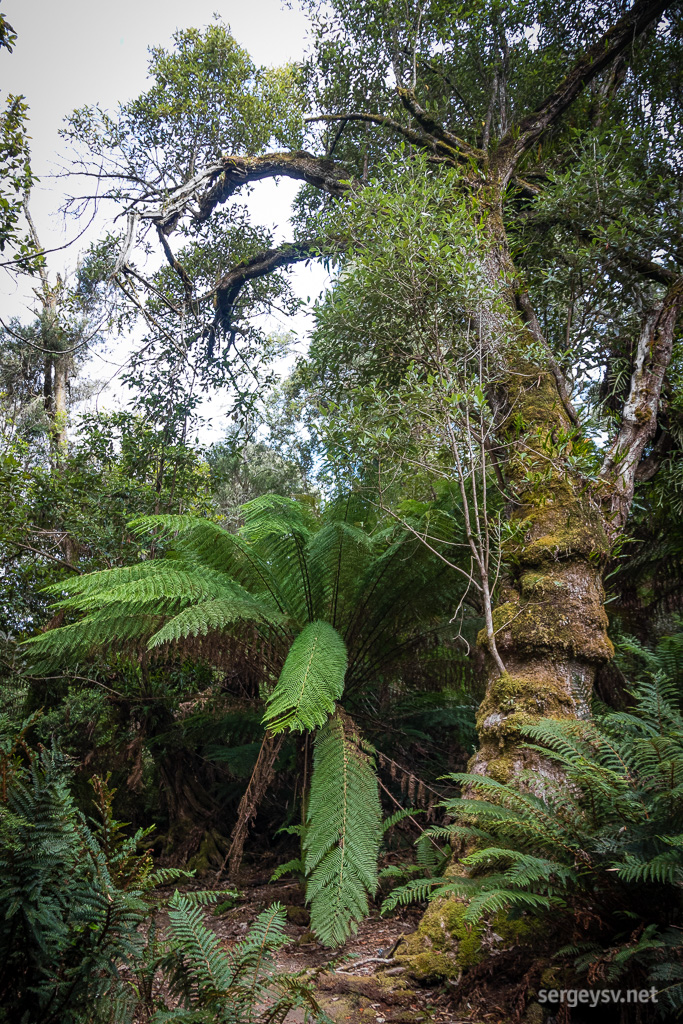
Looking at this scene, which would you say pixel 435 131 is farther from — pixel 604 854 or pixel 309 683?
pixel 604 854

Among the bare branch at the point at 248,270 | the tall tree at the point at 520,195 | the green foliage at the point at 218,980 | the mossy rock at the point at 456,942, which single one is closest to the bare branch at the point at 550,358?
the tall tree at the point at 520,195

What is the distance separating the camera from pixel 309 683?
211 cm

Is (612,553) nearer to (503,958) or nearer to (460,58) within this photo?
(503,958)

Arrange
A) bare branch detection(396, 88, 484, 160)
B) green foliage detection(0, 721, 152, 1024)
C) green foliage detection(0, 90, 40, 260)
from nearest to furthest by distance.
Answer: green foliage detection(0, 721, 152, 1024), green foliage detection(0, 90, 40, 260), bare branch detection(396, 88, 484, 160)

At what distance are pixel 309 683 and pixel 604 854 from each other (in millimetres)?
1047

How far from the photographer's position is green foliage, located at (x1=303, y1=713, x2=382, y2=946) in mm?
1877

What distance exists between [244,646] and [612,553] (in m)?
1.88

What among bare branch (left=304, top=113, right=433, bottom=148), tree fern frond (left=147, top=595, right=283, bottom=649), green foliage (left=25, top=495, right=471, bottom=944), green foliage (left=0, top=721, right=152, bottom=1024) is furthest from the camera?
bare branch (left=304, top=113, right=433, bottom=148)

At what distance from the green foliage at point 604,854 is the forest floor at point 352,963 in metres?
0.31

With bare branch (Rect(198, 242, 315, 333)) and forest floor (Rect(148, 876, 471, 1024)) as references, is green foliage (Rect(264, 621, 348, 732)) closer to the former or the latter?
forest floor (Rect(148, 876, 471, 1024))

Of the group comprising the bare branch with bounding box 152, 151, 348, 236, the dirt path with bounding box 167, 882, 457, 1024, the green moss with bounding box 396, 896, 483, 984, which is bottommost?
the dirt path with bounding box 167, 882, 457, 1024

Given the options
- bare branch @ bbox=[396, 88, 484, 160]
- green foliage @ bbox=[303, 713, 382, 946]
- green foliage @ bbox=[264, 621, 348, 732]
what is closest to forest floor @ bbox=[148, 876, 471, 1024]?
green foliage @ bbox=[303, 713, 382, 946]

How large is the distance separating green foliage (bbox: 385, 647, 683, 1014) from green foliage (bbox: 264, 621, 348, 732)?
538mm

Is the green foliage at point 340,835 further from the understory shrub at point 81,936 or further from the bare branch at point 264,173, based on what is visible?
the bare branch at point 264,173
